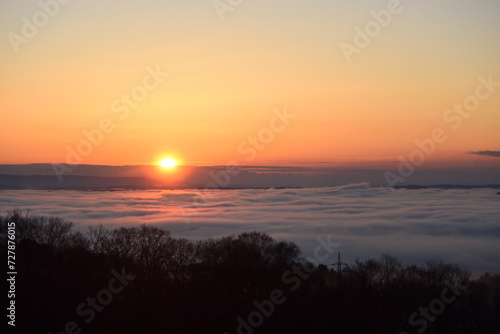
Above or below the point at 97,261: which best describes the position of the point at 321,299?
below

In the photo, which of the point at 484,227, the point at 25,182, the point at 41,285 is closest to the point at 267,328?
the point at 41,285

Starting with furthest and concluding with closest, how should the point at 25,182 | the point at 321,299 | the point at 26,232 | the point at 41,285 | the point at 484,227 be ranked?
the point at 25,182 → the point at 484,227 → the point at 26,232 → the point at 321,299 → the point at 41,285

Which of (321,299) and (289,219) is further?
(289,219)

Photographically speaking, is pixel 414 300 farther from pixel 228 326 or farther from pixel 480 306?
pixel 228 326

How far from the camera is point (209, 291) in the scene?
40.3m

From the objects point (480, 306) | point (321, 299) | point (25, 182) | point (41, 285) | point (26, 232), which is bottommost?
point (480, 306)

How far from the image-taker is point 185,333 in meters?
33.3

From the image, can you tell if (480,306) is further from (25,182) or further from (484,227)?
(25,182)

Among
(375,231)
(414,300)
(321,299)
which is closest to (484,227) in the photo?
(375,231)

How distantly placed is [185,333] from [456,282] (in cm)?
3124

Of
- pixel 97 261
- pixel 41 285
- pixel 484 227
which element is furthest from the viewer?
pixel 484 227

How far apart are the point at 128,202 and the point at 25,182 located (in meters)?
32.2

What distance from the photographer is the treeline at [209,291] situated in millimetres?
34219

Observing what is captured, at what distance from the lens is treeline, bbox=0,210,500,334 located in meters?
34.2
